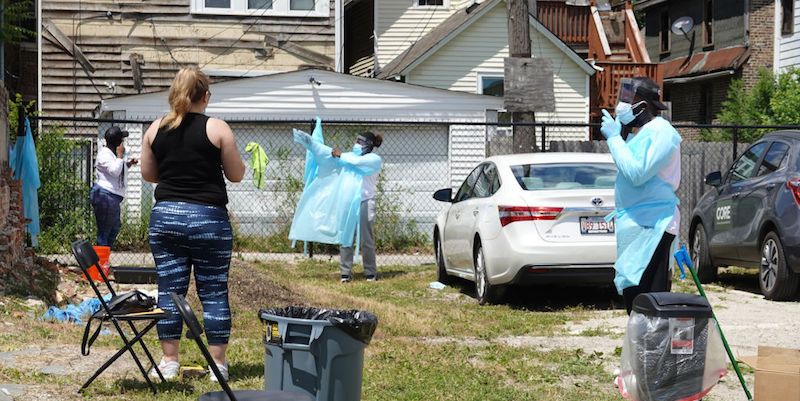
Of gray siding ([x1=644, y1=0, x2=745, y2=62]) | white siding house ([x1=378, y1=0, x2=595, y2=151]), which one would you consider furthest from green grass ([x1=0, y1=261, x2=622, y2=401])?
gray siding ([x1=644, y1=0, x2=745, y2=62])

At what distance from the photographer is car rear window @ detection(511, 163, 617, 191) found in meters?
10.5

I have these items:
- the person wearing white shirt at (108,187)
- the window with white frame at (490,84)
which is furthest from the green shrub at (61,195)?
the window with white frame at (490,84)

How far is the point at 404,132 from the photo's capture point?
18.6 metres

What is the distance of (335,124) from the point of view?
59.5 ft

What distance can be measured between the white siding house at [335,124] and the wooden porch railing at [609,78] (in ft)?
27.4

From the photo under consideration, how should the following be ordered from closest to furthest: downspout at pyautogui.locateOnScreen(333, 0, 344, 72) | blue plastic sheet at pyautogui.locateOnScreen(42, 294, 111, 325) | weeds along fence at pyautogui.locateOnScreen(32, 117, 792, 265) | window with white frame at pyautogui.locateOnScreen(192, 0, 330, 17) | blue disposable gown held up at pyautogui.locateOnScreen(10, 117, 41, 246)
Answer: blue plastic sheet at pyautogui.locateOnScreen(42, 294, 111, 325) < blue disposable gown held up at pyautogui.locateOnScreen(10, 117, 41, 246) < weeds along fence at pyautogui.locateOnScreen(32, 117, 792, 265) < window with white frame at pyautogui.locateOnScreen(192, 0, 330, 17) < downspout at pyautogui.locateOnScreen(333, 0, 344, 72)

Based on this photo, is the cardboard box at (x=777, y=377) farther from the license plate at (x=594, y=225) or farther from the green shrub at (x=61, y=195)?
the green shrub at (x=61, y=195)

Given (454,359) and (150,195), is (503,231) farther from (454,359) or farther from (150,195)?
(150,195)

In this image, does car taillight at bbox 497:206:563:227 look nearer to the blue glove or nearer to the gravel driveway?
the gravel driveway

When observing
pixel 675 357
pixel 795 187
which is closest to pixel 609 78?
pixel 795 187

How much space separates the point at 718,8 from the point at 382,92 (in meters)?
16.7

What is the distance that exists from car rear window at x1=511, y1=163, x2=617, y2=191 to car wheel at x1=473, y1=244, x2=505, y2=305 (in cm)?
93

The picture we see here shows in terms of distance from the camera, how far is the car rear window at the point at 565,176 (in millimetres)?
10500

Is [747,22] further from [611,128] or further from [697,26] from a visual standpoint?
[611,128]
